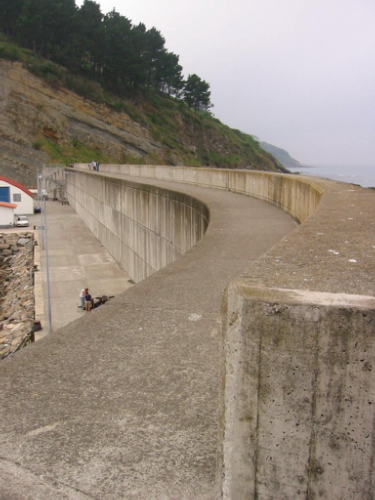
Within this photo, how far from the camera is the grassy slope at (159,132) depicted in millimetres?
60344

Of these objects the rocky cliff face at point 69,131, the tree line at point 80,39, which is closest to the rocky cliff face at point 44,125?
the rocky cliff face at point 69,131

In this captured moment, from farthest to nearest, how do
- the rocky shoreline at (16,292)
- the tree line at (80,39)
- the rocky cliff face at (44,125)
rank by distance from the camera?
the tree line at (80,39)
the rocky cliff face at (44,125)
the rocky shoreline at (16,292)

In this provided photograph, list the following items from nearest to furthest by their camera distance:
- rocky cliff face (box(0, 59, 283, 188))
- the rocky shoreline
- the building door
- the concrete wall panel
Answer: the concrete wall panel < the rocky shoreline < the building door < rocky cliff face (box(0, 59, 283, 188))

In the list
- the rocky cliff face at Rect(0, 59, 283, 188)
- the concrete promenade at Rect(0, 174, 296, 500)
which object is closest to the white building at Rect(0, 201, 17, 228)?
the rocky cliff face at Rect(0, 59, 283, 188)

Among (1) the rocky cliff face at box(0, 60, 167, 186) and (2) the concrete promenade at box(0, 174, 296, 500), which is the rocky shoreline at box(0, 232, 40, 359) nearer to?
(2) the concrete promenade at box(0, 174, 296, 500)

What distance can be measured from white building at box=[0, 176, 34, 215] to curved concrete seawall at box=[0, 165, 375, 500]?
41236mm

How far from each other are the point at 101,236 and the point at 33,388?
80.5ft

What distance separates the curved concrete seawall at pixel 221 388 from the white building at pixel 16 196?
135 ft

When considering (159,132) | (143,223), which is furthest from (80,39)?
(143,223)

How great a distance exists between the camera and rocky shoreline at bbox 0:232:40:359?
15.4 m

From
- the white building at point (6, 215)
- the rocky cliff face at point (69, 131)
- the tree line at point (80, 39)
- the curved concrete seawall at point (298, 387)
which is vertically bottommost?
the white building at point (6, 215)

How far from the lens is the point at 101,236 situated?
88.7 ft

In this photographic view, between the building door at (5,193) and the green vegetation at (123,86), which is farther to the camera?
the green vegetation at (123,86)

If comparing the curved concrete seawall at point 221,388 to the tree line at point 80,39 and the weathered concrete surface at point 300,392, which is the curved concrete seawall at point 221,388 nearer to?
the weathered concrete surface at point 300,392
